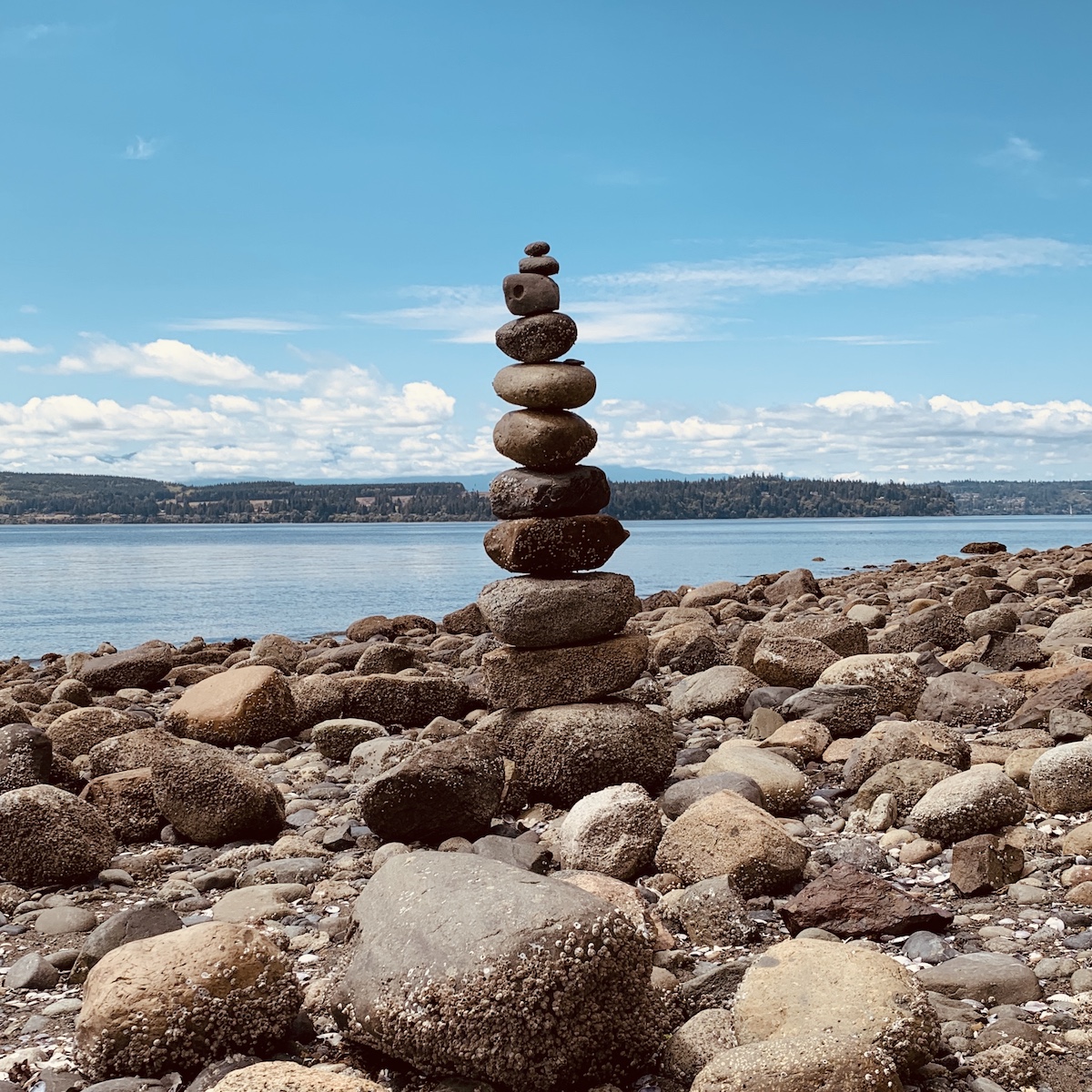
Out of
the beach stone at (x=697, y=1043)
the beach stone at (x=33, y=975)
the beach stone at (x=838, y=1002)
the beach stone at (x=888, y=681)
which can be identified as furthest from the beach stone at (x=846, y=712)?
the beach stone at (x=33, y=975)

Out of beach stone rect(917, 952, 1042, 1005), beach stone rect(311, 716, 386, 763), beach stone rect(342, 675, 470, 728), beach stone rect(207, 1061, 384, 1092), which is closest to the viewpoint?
beach stone rect(207, 1061, 384, 1092)

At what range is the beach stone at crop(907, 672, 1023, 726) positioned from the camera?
10477 millimetres

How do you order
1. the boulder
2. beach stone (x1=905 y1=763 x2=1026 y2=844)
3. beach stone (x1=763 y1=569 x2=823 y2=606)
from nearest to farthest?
beach stone (x1=905 y1=763 x2=1026 y2=844), the boulder, beach stone (x1=763 y1=569 x2=823 y2=606)

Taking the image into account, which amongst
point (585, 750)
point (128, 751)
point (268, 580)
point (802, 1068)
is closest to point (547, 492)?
point (585, 750)

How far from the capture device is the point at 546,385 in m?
10.1

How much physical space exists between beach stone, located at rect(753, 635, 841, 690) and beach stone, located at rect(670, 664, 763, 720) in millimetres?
181

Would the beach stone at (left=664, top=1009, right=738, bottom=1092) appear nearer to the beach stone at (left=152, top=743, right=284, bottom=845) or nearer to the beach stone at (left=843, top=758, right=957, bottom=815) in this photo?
the beach stone at (left=843, top=758, right=957, bottom=815)

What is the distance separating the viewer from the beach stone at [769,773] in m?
8.41

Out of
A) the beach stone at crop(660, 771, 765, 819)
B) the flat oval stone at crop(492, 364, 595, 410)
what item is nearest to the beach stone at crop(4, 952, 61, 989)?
the beach stone at crop(660, 771, 765, 819)

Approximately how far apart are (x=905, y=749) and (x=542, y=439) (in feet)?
12.9

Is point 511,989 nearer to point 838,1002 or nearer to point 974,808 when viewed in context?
point 838,1002

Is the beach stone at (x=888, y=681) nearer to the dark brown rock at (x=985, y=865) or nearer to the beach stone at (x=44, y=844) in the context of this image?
the dark brown rock at (x=985, y=865)

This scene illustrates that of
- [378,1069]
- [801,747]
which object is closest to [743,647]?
[801,747]

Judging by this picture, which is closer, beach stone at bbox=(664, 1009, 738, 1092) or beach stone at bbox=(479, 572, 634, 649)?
beach stone at bbox=(664, 1009, 738, 1092)
